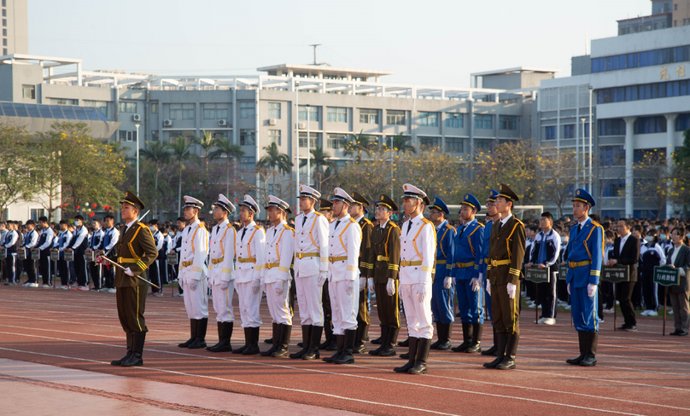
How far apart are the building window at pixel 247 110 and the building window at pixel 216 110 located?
133 centimetres

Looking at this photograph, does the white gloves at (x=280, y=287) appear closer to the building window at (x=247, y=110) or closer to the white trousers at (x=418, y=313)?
the white trousers at (x=418, y=313)

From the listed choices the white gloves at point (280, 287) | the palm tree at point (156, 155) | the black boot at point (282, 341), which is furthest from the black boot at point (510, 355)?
→ the palm tree at point (156, 155)

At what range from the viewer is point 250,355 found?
14906mm

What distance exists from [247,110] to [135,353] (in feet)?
279

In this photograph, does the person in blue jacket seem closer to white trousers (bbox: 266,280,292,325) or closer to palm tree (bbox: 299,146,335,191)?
white trousers (bbox: 266,280,292,325)

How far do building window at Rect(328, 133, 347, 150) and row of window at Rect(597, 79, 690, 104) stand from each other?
25.2m

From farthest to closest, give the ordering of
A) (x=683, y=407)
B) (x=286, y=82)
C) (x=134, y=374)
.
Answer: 1. (x=286, y=82)
2. (x=134, y=374)
3. (x=683, y=407)

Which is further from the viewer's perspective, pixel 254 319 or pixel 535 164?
pixel 535 164

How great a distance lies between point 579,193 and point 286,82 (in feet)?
286

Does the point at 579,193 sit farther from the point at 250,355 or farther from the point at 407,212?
the point at 250,355

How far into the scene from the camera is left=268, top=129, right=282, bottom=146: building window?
9844cm

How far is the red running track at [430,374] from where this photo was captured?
10914mm

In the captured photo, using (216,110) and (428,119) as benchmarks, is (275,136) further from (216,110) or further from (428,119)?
(428,119)

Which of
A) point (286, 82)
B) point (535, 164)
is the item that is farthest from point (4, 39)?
point (535, 164)
